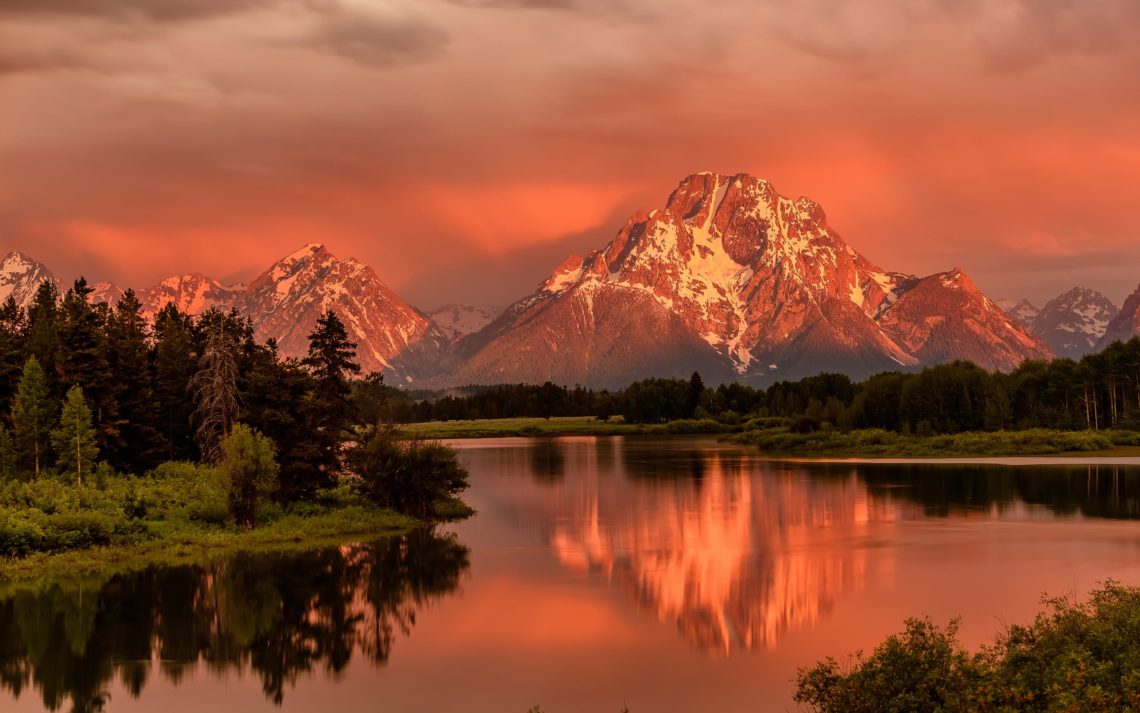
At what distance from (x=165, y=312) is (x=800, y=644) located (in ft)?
285

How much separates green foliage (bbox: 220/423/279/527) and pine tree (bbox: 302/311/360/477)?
31.2 ft

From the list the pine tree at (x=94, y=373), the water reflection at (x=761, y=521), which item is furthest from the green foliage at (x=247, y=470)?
the water reflection at (x=761, y=521)

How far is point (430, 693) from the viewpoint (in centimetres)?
3653

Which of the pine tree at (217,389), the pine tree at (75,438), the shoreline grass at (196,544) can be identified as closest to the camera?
the shoreline grass at (196,544)

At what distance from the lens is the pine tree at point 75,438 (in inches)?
2827

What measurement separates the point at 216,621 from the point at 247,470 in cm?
2182

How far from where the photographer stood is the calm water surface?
121 feet

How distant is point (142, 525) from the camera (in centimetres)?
6512

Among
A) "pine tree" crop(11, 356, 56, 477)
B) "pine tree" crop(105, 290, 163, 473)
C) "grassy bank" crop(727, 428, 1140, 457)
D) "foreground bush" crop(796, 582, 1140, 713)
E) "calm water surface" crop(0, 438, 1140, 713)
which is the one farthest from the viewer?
"grassy bank" crop(727, 428, 1140, 457)

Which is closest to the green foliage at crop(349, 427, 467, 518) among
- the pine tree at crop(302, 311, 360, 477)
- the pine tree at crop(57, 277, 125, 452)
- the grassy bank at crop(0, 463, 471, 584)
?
the pine tree at crop(302, 311, 360, 477)

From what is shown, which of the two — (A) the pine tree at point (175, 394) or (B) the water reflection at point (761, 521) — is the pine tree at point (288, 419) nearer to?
(A) the pine tree at point (175, 394)

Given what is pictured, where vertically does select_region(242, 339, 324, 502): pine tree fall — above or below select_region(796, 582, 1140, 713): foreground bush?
above

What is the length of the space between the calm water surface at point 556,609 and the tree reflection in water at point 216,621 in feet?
0.49

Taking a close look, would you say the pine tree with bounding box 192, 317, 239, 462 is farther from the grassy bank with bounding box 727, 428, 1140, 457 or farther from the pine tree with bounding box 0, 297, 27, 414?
the grassy bank with bounding box 727, 428, 1140, 457
